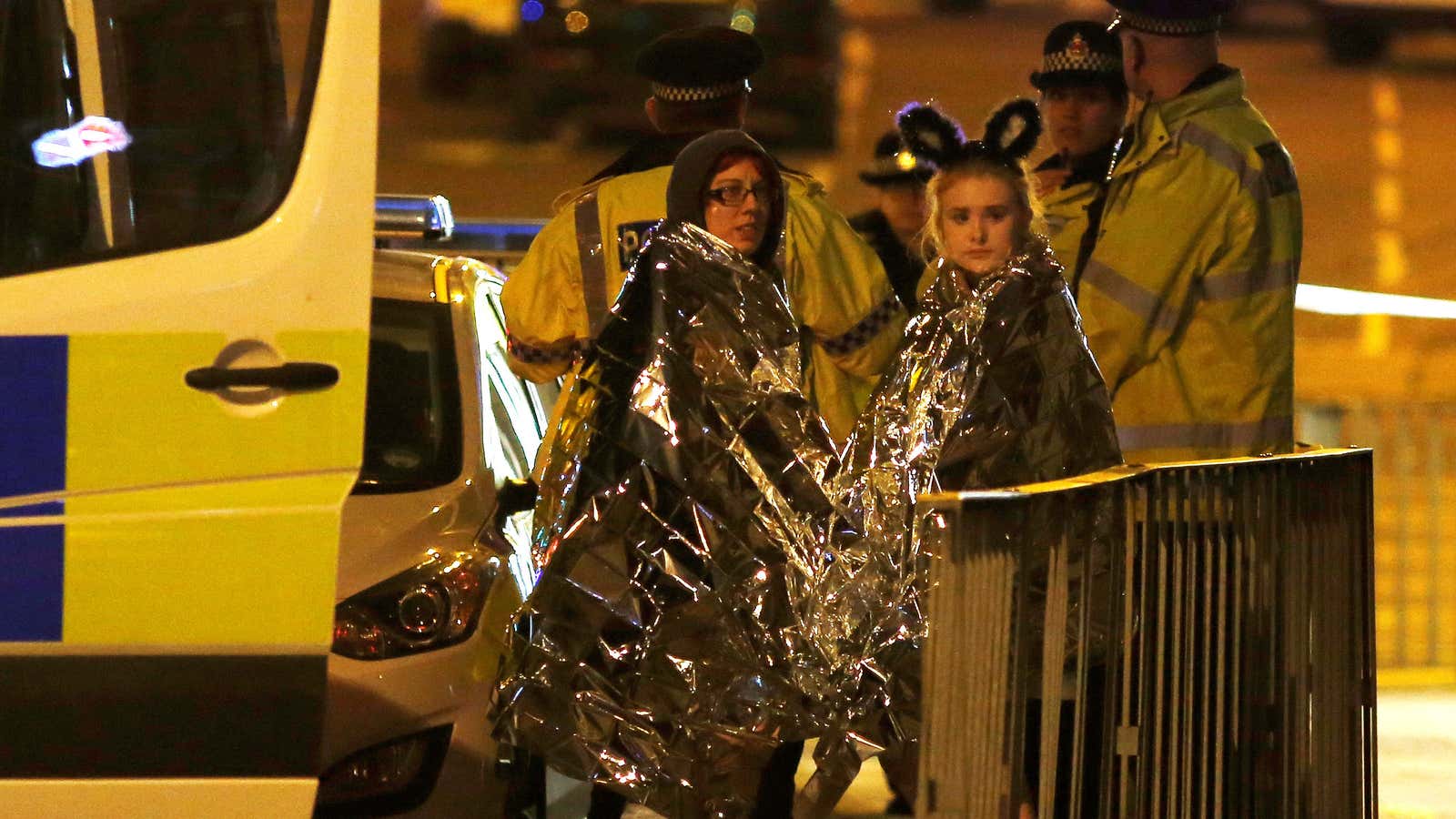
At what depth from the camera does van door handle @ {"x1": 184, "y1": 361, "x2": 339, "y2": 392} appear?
10.6 ft

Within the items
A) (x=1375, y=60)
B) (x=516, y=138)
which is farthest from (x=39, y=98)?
(x=1375, y=60)

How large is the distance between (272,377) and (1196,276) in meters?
2.04

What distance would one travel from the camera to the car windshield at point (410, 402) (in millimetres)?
4484

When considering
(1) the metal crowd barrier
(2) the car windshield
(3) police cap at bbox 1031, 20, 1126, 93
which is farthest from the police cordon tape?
(1) the metal crowd barrier

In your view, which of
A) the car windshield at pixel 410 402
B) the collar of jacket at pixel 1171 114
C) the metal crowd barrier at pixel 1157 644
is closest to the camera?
the metal crowd barrier at pixel 1157 644

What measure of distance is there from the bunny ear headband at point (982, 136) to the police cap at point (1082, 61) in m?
0.66

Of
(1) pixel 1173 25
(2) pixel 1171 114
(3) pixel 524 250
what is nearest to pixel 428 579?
(2) pixel 1171 114

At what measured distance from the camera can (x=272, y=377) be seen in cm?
323

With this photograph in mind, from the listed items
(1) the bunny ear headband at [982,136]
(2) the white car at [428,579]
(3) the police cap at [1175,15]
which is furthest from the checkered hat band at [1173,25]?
(2) the white car at [428,579]

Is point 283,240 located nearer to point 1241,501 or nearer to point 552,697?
point 552,697

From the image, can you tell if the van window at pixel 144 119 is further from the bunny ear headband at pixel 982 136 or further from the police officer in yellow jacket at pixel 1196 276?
the police officer in yellow jacket at pixel 1196 276

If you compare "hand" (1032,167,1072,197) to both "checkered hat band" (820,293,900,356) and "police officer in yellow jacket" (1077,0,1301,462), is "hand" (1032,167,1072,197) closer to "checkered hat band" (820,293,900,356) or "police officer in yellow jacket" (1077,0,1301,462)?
"police officer in yellow jacket" (1077,0,1301,462)

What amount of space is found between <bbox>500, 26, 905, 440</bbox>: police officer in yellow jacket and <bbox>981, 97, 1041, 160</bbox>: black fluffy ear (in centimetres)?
43

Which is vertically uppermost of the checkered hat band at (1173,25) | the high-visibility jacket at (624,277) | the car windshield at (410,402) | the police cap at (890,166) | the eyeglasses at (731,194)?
the checkered hat band at (1173,25)
